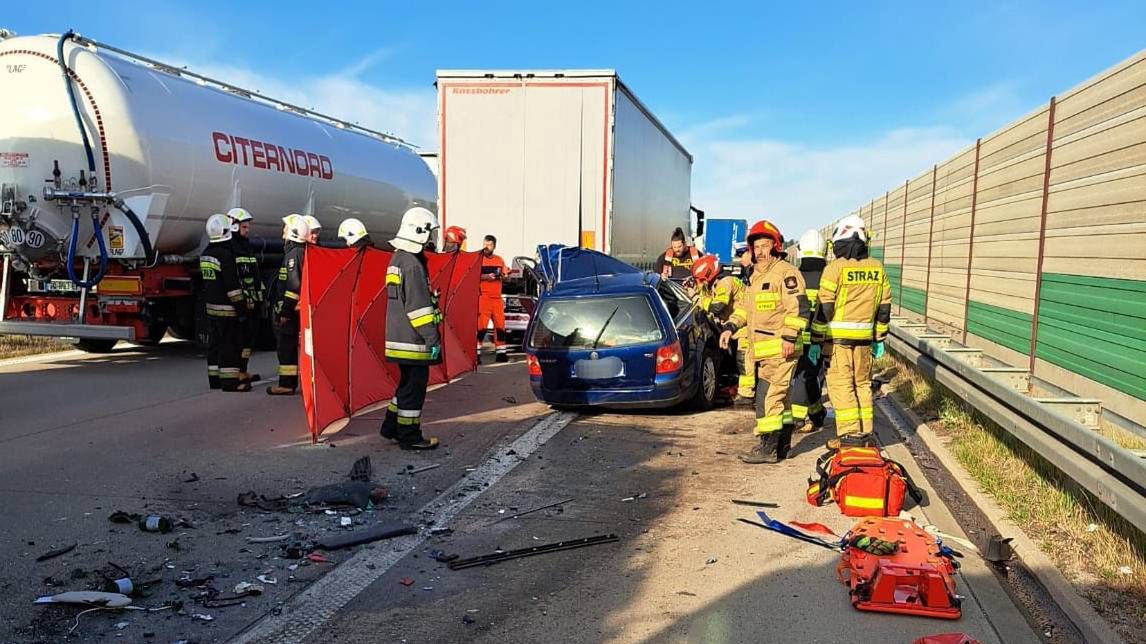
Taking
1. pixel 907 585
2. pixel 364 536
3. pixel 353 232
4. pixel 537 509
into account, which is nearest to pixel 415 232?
pixel 353 232

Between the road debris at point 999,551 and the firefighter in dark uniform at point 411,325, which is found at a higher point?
the firefighter in dark uniform at point 411,325

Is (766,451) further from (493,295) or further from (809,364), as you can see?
(493,295)

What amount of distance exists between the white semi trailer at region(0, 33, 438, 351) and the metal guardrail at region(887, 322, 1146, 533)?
376 inches

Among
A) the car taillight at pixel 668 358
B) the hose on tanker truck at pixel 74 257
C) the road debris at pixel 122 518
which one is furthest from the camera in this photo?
the hose on tanker truck at pixel 74 257

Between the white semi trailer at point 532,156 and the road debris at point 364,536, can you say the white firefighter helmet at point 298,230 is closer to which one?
the white semi trailer at point 532,156

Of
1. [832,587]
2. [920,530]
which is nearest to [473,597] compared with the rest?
[832,587]

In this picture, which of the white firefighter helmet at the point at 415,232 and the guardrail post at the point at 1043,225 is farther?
the white firefighter helmet at the point at 415,232

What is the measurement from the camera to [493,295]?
43.9 feet

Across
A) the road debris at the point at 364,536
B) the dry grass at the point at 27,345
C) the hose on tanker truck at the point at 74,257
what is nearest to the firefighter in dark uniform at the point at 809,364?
the road debris at the point at 364,536

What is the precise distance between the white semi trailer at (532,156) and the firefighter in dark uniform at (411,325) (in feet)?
21.4

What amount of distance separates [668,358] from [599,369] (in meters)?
0.66

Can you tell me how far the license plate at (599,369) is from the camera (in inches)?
324

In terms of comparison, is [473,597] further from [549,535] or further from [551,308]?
[551,308]

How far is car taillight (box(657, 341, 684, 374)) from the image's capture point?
819 centimetres
